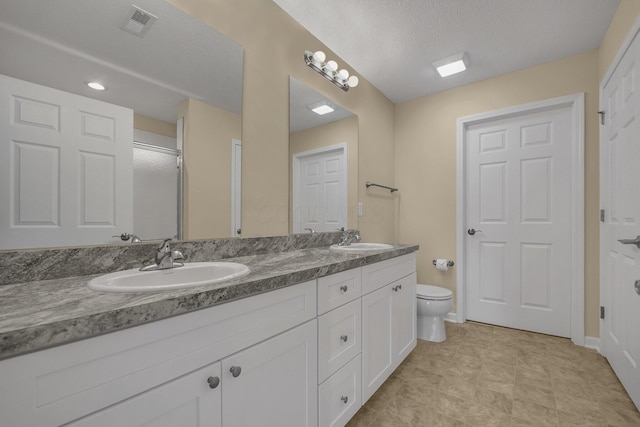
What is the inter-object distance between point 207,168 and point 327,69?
1.23 meters

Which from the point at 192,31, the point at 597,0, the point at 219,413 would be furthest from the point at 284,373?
the point at 597,0

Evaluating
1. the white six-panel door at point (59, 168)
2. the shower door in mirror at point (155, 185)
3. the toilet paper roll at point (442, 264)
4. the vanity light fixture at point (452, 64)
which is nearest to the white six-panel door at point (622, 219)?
the vanity light fixture at point (452, 64)

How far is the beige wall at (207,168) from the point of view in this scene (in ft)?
4.42

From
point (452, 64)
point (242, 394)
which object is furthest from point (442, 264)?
point (242, 394)

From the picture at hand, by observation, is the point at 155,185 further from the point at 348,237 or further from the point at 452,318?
the point at 452,318

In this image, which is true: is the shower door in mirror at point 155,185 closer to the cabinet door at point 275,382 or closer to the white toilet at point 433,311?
the cabinet door at point 275,382

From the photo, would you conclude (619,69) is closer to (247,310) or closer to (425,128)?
(425,128)

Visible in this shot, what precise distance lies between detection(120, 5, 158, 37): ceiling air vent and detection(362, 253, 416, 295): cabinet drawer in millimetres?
1450

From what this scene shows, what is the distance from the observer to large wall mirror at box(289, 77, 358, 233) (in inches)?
76.1

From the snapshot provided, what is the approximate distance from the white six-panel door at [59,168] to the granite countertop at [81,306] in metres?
0.18

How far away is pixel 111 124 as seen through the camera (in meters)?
1.08

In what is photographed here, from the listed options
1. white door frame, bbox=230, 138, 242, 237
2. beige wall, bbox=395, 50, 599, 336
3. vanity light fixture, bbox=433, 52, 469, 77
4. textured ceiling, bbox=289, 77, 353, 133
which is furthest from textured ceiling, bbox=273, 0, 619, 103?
white door frame, bbox=230, 138, 242, 237

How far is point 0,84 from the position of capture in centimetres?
87

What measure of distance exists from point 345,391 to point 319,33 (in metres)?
2.28
